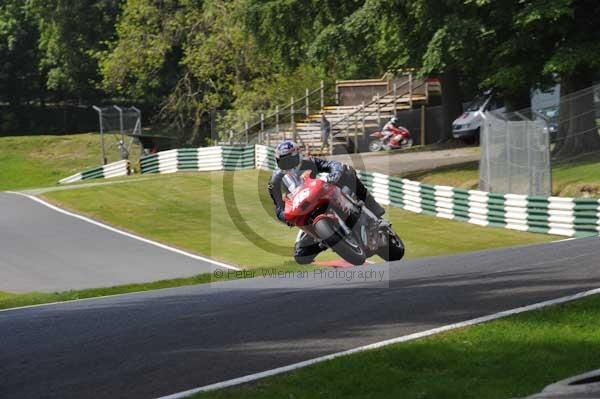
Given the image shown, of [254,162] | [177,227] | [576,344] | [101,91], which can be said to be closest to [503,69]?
[177,227]

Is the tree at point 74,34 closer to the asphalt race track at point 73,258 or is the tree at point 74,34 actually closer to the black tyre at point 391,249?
the asphalt race track at point 73,258

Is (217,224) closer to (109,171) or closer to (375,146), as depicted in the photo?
(375,146)

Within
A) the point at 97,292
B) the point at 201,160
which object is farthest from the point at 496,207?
the point at 201,160

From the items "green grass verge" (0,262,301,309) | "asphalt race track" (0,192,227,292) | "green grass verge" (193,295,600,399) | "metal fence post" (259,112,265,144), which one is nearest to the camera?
"green grass verge" (193,295,600,399)

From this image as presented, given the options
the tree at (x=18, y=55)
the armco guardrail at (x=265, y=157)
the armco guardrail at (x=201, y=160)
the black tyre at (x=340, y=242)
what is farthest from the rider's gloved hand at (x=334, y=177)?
the tree at (x=18, y=55)

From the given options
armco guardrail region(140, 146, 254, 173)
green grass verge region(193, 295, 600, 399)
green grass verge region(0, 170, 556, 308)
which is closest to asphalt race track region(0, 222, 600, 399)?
green grass verge region(193, 295, 600, 399)

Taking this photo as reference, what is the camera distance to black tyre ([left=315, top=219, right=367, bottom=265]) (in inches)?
500

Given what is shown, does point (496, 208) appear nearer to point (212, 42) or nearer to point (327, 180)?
point (327, 180)

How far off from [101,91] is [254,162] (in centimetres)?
3868

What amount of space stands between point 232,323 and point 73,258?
14.1 meters

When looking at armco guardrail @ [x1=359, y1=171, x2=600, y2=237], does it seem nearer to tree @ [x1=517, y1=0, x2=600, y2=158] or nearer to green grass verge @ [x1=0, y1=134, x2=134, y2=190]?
tree @ [x1=517, y1=0, x2=600, y2=158]

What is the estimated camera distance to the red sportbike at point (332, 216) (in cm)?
1270

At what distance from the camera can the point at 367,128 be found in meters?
40.5

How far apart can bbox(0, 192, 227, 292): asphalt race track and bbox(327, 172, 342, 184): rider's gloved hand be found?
6719 mm
